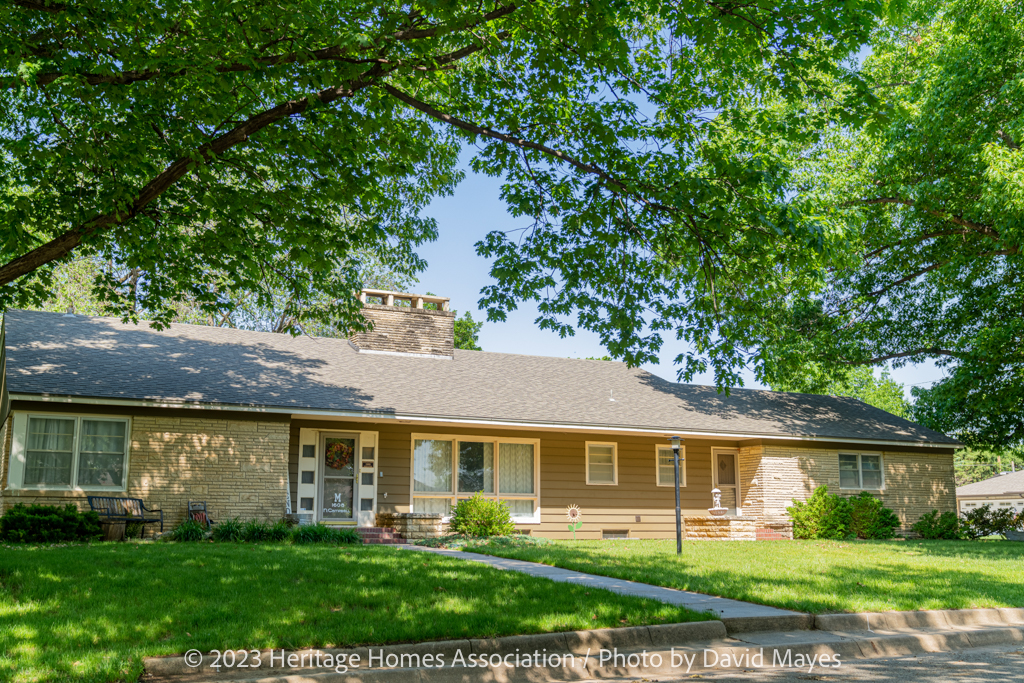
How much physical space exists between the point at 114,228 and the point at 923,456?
22.9 meters

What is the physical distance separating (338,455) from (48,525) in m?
6.34

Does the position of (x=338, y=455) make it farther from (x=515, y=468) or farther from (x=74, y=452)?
(x=74, y=452)

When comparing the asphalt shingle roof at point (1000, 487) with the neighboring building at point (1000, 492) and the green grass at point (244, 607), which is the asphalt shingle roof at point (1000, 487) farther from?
the green grass at point (244, 607)

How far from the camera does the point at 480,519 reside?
17922 millimetres

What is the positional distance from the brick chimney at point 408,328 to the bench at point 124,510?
805cm

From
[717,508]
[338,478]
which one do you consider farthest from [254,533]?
[717,508]

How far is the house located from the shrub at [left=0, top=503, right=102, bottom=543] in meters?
1.18

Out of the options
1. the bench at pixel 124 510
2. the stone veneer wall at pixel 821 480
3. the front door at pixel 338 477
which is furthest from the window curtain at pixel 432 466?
the stone veneer wall at pixel 821 480

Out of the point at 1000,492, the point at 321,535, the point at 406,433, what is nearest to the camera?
the point at 321,535

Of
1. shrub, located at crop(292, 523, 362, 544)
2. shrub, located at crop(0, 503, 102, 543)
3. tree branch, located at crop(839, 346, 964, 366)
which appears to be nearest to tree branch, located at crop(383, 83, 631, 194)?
shrub, located at crop(292, 523, 362, 544)

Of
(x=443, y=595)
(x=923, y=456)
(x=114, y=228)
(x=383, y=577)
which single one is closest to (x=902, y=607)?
(x=443, y=595)

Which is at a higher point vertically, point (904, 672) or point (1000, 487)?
point (1000, 487)

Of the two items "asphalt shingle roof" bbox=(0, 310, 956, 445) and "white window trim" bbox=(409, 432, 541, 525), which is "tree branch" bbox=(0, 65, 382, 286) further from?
"white window trim" bbox=(409, 432, 541, 525)

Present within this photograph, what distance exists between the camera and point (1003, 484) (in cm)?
4366
